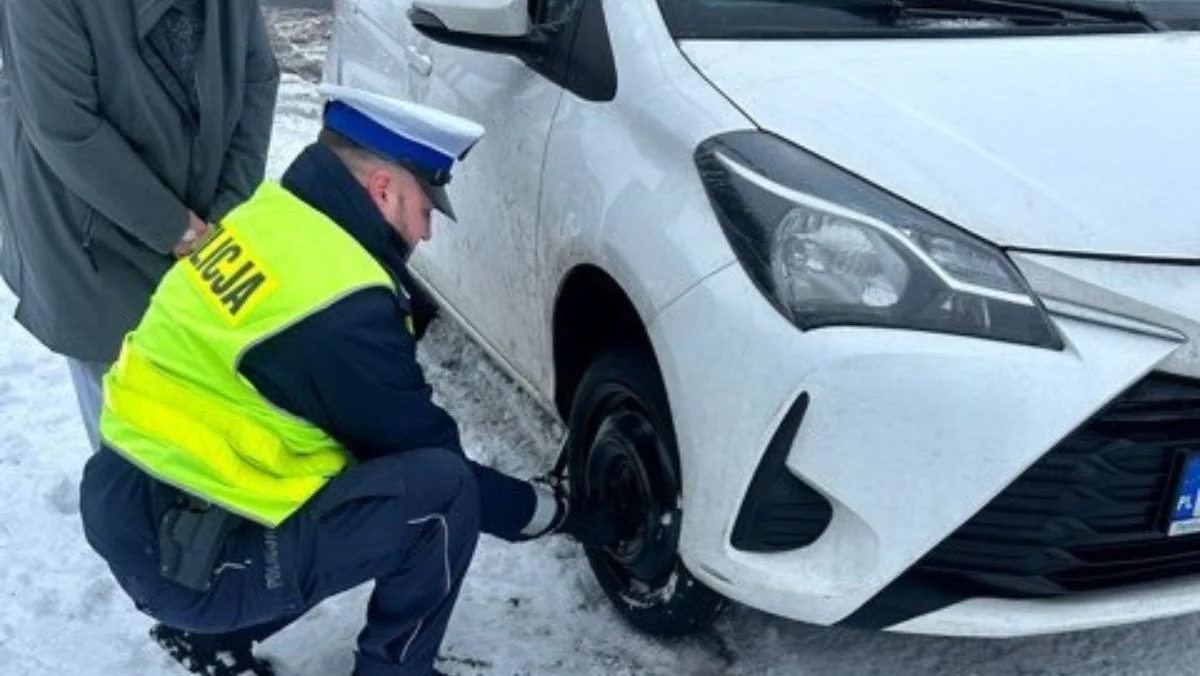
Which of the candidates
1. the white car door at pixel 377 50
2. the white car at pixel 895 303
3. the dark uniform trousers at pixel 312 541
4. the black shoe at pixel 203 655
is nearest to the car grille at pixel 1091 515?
the white car at pixel 895 303

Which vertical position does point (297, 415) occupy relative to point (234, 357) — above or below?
below

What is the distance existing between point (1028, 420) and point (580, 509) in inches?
39.3

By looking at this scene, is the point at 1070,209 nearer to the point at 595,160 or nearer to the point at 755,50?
the point at 755,50

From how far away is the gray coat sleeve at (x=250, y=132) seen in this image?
3.00 metres

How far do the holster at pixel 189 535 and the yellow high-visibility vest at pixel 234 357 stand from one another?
5 centimetres

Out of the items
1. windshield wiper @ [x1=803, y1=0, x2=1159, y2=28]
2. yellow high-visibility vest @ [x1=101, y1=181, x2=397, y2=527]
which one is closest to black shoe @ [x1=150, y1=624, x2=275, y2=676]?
yellow high-visibility vest @ [x1=101, y1=181, x2=397, y2=527]

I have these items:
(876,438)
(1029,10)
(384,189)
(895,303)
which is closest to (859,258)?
(895,303)

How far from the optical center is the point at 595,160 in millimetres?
2766

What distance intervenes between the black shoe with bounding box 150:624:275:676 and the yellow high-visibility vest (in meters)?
0.58

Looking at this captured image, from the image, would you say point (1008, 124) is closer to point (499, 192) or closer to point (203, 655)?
point (499, 192)

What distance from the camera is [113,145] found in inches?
106

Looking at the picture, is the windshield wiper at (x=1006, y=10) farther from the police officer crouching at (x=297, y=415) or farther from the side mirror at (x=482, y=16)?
the police officer crouching at (x=297, y=415)

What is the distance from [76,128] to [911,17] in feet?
5.06

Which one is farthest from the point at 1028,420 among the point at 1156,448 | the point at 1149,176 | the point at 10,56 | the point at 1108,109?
the point at 10,56
